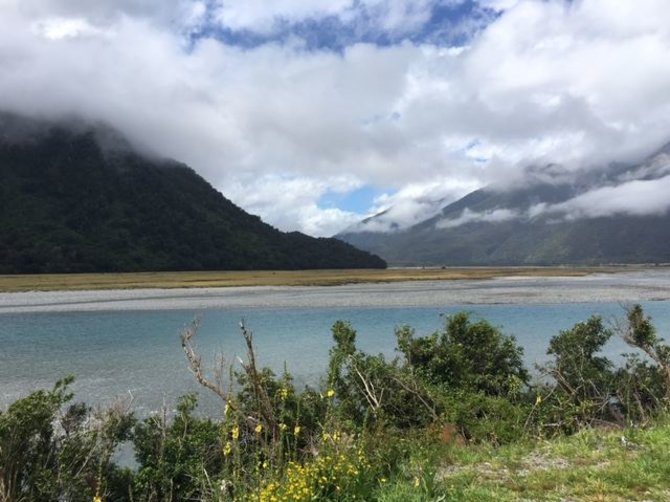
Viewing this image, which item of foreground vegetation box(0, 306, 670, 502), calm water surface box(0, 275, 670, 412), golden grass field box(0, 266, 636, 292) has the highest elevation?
golden grass field box(0, 266, 636, 292)

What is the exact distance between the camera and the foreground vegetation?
7242 mm

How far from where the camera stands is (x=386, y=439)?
30.5 feet

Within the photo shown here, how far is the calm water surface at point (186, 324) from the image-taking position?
2564cm

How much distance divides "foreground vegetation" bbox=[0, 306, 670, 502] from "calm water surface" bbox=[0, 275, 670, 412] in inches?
85.6

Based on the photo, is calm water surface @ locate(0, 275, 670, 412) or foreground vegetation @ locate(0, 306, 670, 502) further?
calm water surface @ locate(0, 275, 670, 412)

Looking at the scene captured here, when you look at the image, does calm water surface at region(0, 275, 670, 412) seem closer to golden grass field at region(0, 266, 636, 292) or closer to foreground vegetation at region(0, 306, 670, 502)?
foreground vegetation at region(0, 306, 670, 502)

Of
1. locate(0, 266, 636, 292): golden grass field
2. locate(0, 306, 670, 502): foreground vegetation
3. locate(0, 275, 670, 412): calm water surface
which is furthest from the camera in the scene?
locate(0, 266, 636, 292): golden grass field

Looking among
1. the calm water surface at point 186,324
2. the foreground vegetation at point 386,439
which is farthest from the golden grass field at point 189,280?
the foreground vegetation at point 386,439

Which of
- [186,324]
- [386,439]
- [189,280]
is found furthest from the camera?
[189,280]

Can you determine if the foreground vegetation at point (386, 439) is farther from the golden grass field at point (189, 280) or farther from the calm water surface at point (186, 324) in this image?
the golden grass field at point (189, 280)

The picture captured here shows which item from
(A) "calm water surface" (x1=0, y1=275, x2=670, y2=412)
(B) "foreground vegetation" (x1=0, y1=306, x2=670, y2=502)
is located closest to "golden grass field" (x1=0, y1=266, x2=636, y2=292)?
(A) "calm water surface" (x1=0, y1=275, x2=670, y2=412)

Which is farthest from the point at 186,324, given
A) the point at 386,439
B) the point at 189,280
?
the point at 189,280

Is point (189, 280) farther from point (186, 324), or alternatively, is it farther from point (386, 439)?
point (386, 439)

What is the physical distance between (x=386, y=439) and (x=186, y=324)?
37.9m
